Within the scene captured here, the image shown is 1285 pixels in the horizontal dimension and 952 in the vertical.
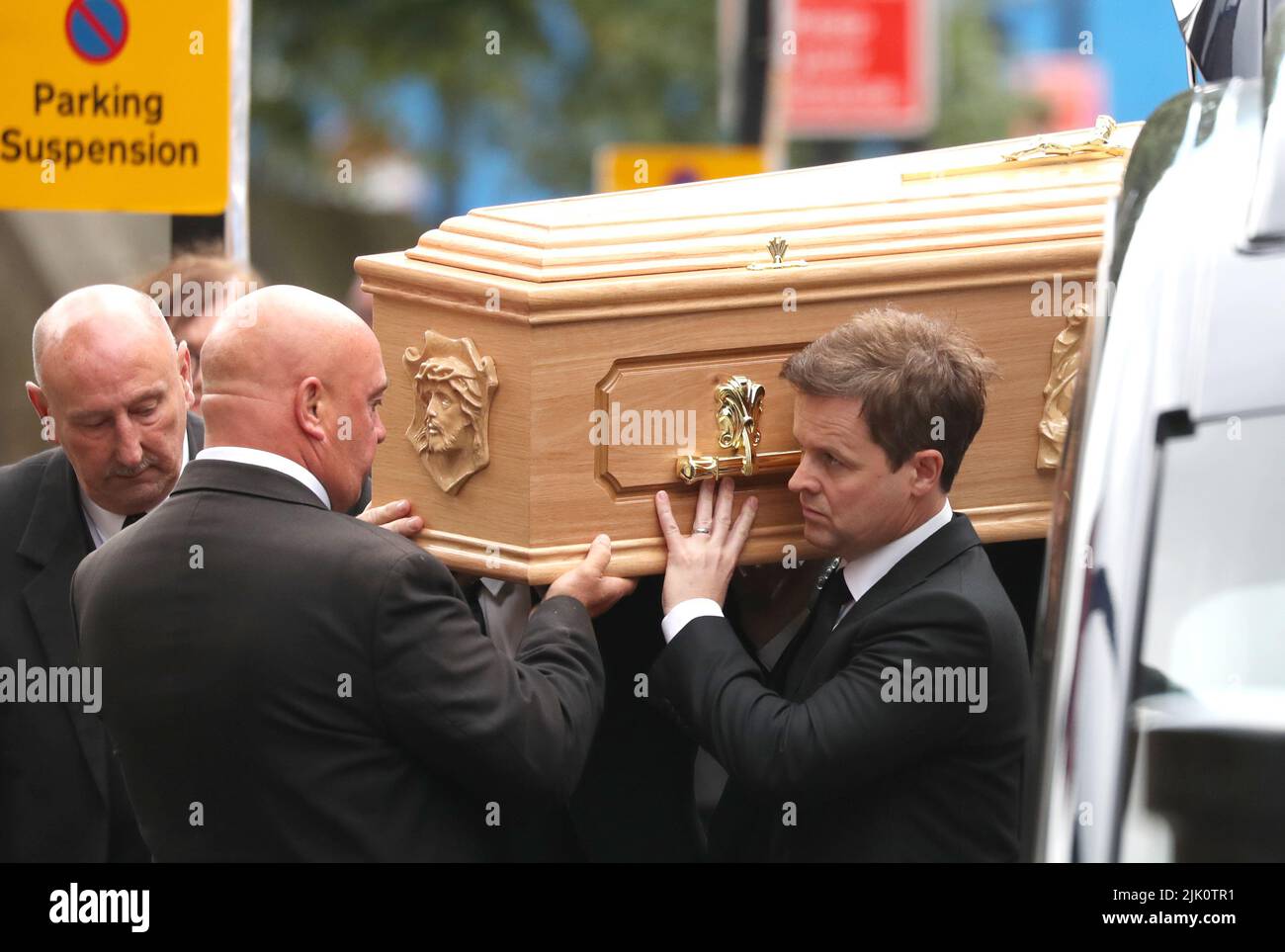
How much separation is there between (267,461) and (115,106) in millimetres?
2085

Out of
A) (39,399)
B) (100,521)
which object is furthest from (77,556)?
(39,399)

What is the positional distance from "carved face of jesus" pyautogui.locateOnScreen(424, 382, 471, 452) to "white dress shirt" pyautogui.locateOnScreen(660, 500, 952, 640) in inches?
21.2

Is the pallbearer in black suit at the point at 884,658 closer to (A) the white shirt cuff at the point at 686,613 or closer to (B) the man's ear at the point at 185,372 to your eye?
(A) the white shirt cuff at the point at 686,613

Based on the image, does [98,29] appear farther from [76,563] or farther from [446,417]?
[446,417]

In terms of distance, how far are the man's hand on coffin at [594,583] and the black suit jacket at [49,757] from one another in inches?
48.2

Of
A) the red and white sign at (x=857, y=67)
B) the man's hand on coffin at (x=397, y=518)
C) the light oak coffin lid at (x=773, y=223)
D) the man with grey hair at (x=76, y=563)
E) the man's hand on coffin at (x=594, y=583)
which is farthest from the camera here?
the red and white sign at (x=857, y=67)

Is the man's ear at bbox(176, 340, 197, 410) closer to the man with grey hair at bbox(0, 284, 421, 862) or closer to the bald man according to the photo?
the man with grey hair at bbox(0, 284, 421, 862)

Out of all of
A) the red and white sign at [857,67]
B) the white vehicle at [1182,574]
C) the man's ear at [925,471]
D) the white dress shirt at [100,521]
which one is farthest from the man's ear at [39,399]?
the red and white sign at [857,67]

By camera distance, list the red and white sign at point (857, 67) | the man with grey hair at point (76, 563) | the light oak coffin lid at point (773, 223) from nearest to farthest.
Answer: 1. the light oak coffin lid at point (773, 223)
2. the man with grey hair at point (76, 563)
3. the red and white sign at point (857, 67)

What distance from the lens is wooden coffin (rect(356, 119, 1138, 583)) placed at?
137 inches

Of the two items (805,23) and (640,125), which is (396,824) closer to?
(805,23)

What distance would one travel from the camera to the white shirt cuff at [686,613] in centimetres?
337

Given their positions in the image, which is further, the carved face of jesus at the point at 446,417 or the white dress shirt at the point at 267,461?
the carved face of jesus at the point at 446,417

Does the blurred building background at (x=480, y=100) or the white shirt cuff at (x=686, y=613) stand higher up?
the blurred building background at (x=480, y=100)
